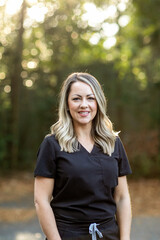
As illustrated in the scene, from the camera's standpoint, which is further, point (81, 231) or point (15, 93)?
point (15, 93)

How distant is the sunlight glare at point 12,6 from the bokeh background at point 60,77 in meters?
0.03

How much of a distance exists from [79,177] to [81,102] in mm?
519

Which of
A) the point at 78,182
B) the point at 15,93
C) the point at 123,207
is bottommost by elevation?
the point at 123,207

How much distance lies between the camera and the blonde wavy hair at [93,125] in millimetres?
2566

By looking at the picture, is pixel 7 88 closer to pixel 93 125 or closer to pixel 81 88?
pixel 93 125

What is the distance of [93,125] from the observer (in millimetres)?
2809

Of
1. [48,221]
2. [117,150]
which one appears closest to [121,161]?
[117,150]

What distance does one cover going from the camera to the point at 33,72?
539 inches

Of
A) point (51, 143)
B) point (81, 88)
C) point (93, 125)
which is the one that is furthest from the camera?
point (93, 125)

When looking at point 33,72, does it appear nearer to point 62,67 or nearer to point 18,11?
point 62,67

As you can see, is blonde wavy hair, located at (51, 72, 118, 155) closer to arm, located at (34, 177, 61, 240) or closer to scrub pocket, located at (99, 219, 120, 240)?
arm, located at (34, 177, 61, 240)

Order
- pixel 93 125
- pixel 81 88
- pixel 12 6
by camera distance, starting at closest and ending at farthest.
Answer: pixel 81 88, pixel 93 125, pixel 12 6

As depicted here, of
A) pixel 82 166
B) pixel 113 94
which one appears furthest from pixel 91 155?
pixel 113 94

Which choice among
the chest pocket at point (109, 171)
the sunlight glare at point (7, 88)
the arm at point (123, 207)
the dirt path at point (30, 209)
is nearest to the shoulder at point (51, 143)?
the chest pocket at point (109, 171)
